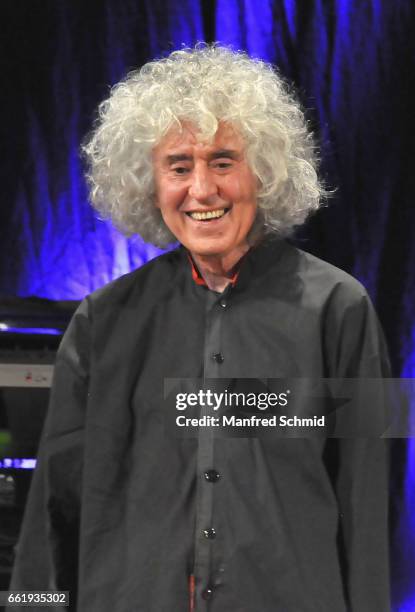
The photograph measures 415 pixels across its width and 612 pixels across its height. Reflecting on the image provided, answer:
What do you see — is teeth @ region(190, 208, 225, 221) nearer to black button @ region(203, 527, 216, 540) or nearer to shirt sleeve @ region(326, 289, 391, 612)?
shirt sleeve @ region(326, 289, 391, 612)

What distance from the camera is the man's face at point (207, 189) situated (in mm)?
1224

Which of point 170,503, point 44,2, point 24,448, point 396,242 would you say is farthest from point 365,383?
point 44,2

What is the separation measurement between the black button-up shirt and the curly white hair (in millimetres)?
93

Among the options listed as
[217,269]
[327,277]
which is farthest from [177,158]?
[327,277]

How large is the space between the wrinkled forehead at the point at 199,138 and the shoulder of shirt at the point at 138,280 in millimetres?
176

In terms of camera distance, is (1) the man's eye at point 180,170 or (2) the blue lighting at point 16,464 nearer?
(1) the man's eye at point 180,170

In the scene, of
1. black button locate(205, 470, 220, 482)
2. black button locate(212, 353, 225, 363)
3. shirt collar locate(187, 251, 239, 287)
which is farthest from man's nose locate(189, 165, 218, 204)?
black button locate(205, 470, 220, 482)

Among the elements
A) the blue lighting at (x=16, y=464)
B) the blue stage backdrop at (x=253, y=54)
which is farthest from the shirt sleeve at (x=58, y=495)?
the blue stage backdrop at (x=253, y=54)

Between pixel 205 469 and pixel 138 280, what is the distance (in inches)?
12.6

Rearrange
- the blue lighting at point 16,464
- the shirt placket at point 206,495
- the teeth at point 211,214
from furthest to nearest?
1. the blue lighting at point 16,464
2. the teeth at point 211,214
3. the shirt placket at point 206,495

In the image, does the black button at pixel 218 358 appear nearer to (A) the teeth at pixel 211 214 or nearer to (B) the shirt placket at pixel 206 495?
(B) the shirt placket at pixel 206 495

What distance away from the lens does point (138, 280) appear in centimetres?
132

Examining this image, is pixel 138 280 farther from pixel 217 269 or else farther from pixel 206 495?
pixel 206 495

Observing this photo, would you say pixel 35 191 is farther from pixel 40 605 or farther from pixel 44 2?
pixel 40 605
